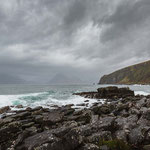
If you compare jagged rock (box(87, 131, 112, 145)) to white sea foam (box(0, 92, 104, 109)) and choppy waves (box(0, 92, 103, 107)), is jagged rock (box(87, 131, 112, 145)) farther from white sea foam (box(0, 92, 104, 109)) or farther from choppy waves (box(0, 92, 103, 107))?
choppy waves (box(0, 92, 103, 107))

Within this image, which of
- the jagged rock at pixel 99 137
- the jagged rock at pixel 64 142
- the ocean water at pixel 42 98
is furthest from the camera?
the ocean water at pixel 42 98

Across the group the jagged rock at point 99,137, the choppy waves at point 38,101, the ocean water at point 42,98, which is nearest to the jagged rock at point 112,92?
the ocean water at point 42,98

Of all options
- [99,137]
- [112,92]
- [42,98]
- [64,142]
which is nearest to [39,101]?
[42,98]

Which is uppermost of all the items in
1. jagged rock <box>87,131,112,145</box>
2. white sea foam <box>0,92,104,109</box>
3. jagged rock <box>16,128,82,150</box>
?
jagged rock <box>16,128,82,150</box>

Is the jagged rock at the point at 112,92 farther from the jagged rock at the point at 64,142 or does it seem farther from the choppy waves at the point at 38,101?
the jagged rock at the point at 64,142

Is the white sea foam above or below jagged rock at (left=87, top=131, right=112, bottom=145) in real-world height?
below

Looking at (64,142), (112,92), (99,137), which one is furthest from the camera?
(112,92)

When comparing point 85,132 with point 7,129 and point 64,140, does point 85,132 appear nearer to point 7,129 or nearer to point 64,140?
point 64,140

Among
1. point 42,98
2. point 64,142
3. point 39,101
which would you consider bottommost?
point 39,101

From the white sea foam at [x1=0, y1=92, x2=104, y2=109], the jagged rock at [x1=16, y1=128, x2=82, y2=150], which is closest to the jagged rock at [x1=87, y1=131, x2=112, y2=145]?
the jagged rock at [x1=16, y1=128, x2=82, y2=150]

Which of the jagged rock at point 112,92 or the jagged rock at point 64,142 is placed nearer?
the jagged rock at point 64,142

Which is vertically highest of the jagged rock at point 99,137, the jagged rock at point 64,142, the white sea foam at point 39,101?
the jagged rock at point 64,142

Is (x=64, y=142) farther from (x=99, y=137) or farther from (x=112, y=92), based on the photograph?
(x=112, y=92)

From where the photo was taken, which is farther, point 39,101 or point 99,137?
point 39,101
